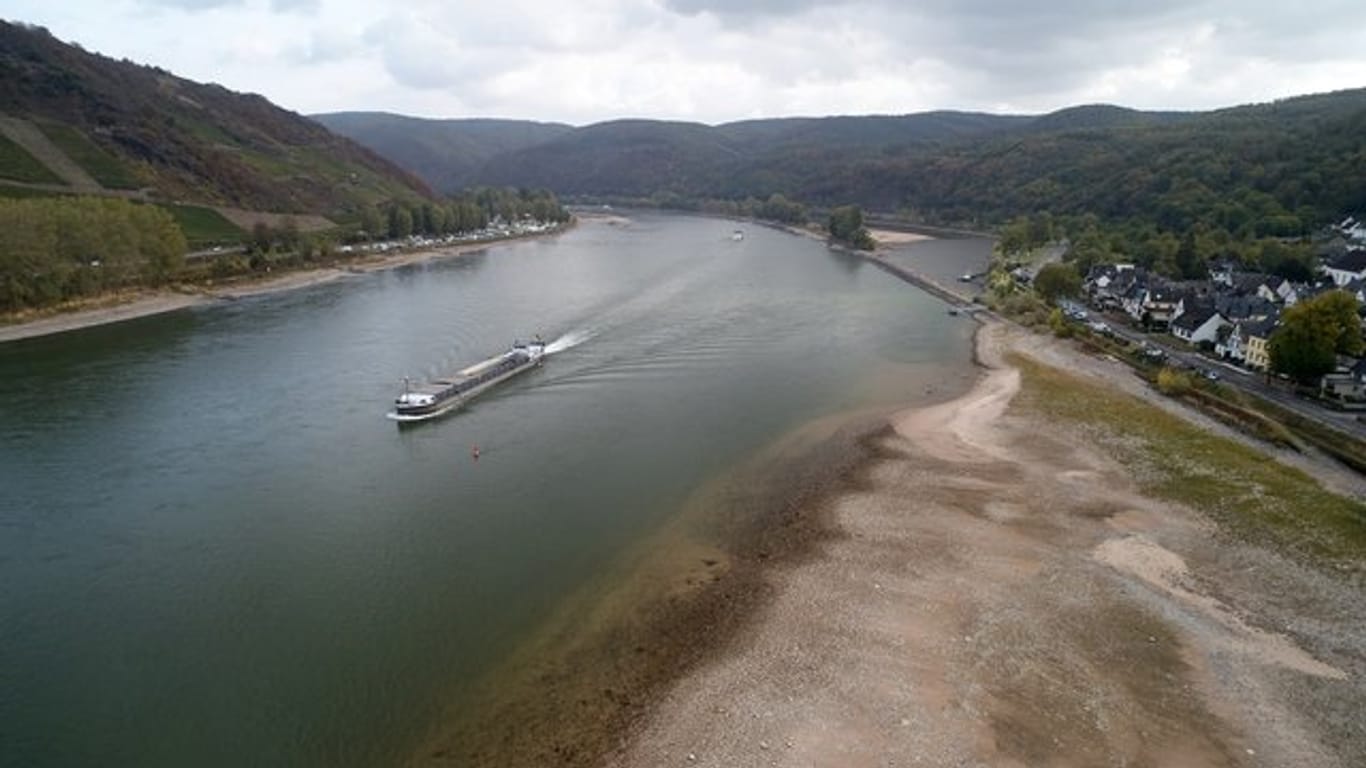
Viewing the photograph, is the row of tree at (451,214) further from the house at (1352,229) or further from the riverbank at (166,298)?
the house at (1352,229)

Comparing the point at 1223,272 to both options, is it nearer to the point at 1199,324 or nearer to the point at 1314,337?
the point at 1199,324

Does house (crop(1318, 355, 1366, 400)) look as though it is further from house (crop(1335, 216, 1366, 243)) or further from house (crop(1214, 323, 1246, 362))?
house (crop(1335, 216, 1366, 243))

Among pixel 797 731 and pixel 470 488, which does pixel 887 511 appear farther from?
pixel 470 488

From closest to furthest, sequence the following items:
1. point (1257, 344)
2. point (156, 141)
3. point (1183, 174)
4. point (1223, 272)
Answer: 1. point (1257, 344)
2. point (1223, 272)
3. point (156, 141)
4. point (1183, 174)

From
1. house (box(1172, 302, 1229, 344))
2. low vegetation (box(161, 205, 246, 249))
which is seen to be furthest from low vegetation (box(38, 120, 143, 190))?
house (box(1172, 302, 1229, 344))

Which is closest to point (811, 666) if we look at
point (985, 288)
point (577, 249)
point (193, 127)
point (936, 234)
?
point (985, 288)

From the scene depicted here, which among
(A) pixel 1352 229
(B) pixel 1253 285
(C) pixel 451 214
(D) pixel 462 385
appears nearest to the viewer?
(D) pixel 462 385

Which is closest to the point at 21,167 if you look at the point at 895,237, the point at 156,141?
the point at 156,141
